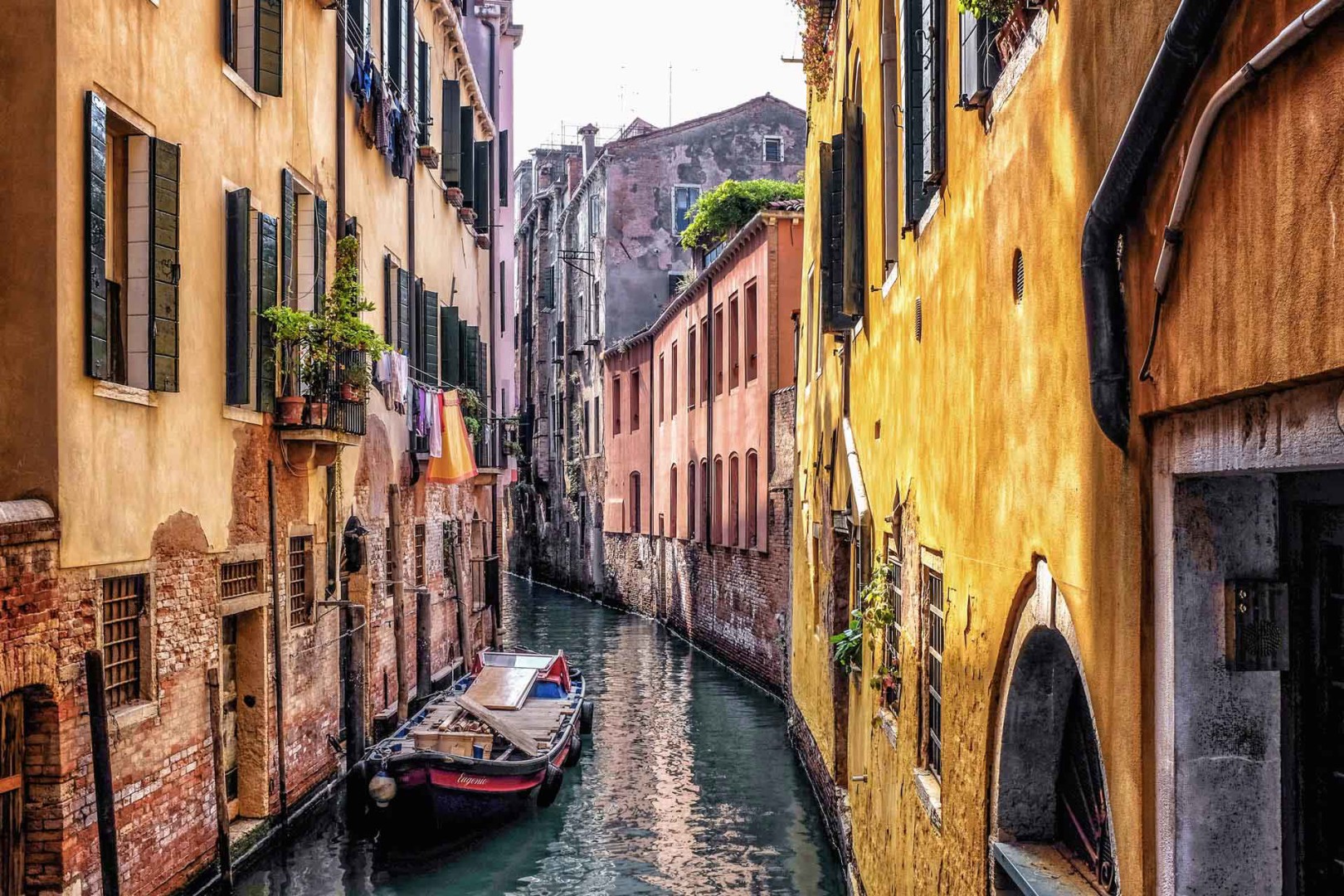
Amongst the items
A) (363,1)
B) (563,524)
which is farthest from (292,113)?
(563,524)

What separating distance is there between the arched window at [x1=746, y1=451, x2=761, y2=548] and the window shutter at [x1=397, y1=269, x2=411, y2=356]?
746 cm

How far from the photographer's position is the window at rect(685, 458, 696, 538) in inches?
1147

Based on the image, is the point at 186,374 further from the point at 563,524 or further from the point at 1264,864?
the point at 563,524

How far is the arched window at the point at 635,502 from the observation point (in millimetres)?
35938

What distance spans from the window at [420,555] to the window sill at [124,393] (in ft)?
30.5

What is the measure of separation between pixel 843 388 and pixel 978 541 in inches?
273

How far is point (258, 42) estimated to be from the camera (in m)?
11.4

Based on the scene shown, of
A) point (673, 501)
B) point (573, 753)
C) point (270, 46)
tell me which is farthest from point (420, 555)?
point (673, 501)

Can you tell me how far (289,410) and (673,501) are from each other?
64.8 ft

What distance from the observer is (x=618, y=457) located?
38.4 meters

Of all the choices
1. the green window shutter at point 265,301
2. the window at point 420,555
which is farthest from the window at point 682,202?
the green window shutter at point 265,301

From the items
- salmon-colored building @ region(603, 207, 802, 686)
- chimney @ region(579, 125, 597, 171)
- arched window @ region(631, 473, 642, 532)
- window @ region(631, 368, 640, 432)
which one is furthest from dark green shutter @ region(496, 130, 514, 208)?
chimney @ region(579, 125, 597, 171)

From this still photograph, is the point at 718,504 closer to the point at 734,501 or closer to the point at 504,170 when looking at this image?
the point at 734,501

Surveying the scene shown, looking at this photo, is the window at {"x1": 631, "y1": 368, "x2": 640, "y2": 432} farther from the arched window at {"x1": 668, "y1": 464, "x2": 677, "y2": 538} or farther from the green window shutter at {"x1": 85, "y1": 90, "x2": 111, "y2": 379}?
the green window shutter at {"x1": 85, "y1": 90, "x2": 111, "y2": 379}
